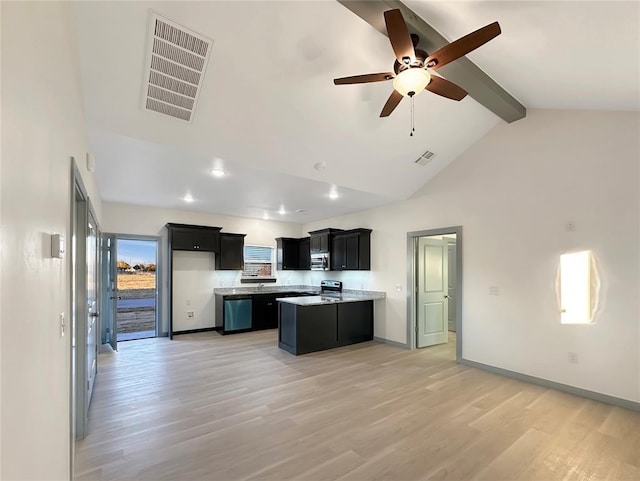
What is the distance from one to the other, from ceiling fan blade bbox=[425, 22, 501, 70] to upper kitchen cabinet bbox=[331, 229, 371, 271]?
4.36 m

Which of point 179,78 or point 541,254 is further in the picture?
point 541,254

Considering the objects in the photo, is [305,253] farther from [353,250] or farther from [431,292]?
[431,292]

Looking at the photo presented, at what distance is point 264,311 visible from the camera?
24.3 ft

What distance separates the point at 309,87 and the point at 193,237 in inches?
185

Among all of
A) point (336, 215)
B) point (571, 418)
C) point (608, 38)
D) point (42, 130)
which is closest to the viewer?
point (42, 130)

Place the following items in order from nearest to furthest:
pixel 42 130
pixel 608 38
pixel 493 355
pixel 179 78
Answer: pixel 42 130 < pixel 608 38 < pixel 179 78 < pixel 493 355

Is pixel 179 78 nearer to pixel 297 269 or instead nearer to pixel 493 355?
pixel 493 355

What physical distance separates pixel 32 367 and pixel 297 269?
7.41m

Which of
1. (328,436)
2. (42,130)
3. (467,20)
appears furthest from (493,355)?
(42,130)

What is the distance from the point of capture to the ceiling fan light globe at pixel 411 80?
2.34 m

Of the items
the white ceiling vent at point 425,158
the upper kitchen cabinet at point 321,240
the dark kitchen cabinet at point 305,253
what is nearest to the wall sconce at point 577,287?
the white ceiling vent at point 425,158

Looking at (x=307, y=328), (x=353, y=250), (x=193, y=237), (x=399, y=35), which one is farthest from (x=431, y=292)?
(x=193, y=237)

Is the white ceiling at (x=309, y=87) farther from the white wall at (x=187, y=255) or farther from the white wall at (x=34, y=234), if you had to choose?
the white wall at (x=187, y=255)

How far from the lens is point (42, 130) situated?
52.8 inches
